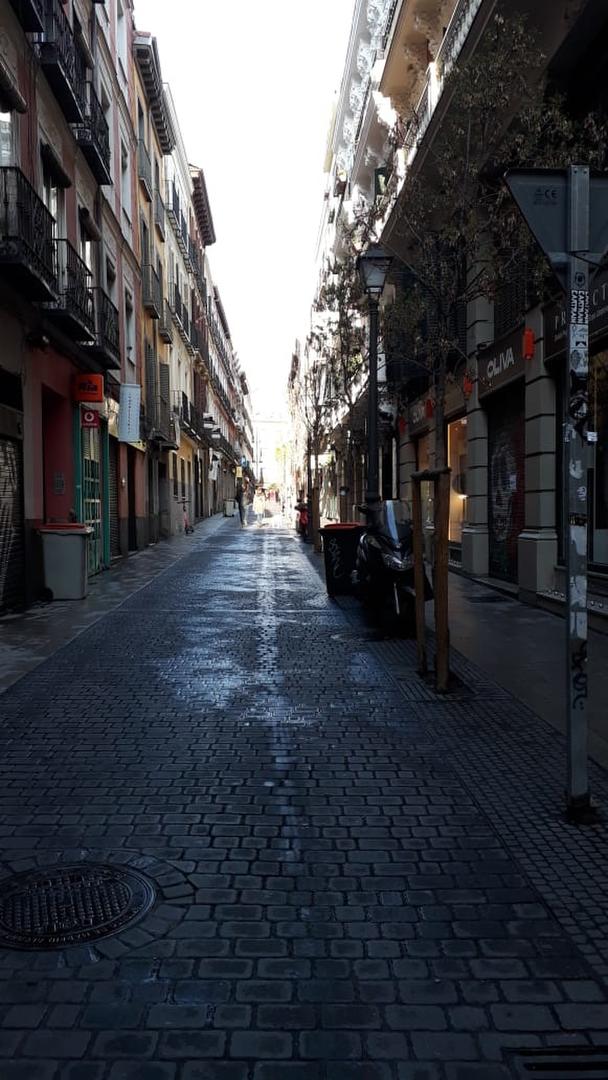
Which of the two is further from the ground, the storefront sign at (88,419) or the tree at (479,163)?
the tree at (479,163)

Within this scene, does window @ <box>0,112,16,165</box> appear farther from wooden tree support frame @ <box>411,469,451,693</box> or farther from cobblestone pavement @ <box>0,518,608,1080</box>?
wooden tree support frame @ <box>411,469,451,693</box>

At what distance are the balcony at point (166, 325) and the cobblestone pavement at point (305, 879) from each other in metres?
22.7

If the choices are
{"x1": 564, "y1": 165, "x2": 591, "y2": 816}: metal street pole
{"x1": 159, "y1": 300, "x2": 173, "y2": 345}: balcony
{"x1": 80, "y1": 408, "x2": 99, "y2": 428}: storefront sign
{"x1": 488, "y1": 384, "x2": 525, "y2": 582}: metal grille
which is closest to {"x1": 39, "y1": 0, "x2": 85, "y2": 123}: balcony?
{"x1": 80, "y1": 408, "x2": 99, "y2": 428}: storefront sign

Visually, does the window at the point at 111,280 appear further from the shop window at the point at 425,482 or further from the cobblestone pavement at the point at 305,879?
the cobblestone pavement at the point at 305,879

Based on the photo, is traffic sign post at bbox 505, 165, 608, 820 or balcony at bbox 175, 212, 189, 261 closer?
traffic sign post at bbox 505, 165, 608, 820

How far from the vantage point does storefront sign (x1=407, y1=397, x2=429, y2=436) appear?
1884 centimetres

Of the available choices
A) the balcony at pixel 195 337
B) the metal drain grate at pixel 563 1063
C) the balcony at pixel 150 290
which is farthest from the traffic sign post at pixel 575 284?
the balcony at pixel 195 337

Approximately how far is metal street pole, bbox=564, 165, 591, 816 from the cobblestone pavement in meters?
0.36

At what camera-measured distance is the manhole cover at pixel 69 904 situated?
10.0 ft

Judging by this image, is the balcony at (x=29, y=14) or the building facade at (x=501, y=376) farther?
the balcony at (x=29, y=14)

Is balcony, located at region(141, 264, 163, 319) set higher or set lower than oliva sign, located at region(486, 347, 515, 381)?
higher

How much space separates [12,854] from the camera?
373 centimetres

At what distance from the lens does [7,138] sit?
11.0 m

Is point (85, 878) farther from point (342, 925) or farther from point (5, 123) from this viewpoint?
point (5, 123)
